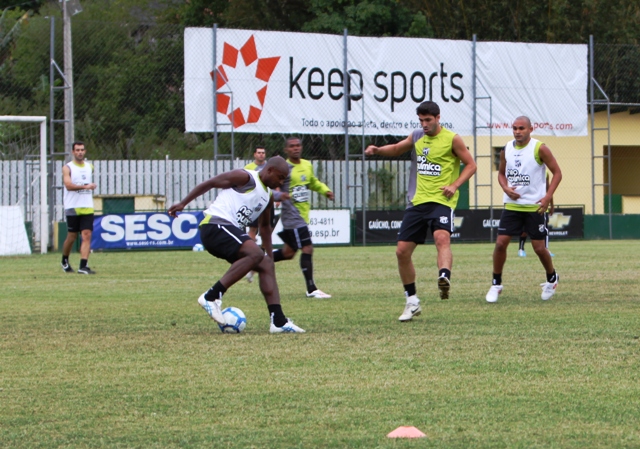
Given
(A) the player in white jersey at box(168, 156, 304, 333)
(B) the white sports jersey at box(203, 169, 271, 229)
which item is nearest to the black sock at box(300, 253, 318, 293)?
(A) the player in white jersey at box(168, 156, 304, 333)

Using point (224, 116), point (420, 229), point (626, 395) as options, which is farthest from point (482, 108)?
point (626, 395)

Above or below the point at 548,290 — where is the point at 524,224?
above

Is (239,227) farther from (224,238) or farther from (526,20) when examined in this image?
(526,20)

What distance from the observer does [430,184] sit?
1003cm

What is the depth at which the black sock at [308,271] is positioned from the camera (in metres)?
→ 12.4

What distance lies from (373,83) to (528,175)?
16.9 m

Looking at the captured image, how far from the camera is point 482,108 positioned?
96.0 feet

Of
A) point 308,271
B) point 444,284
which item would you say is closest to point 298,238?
point 308,271

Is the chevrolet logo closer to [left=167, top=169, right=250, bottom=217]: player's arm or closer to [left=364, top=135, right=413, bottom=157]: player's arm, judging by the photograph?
[left=364, top=135, right=413, bottom=157]: player's arm

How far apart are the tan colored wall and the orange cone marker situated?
97.6 feet

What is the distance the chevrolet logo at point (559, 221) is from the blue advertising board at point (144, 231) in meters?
10.6

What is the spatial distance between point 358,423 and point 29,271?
13535 mm

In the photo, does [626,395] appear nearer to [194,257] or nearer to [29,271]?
[29,271]

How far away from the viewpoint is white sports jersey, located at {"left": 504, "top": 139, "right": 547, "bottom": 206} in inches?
450
